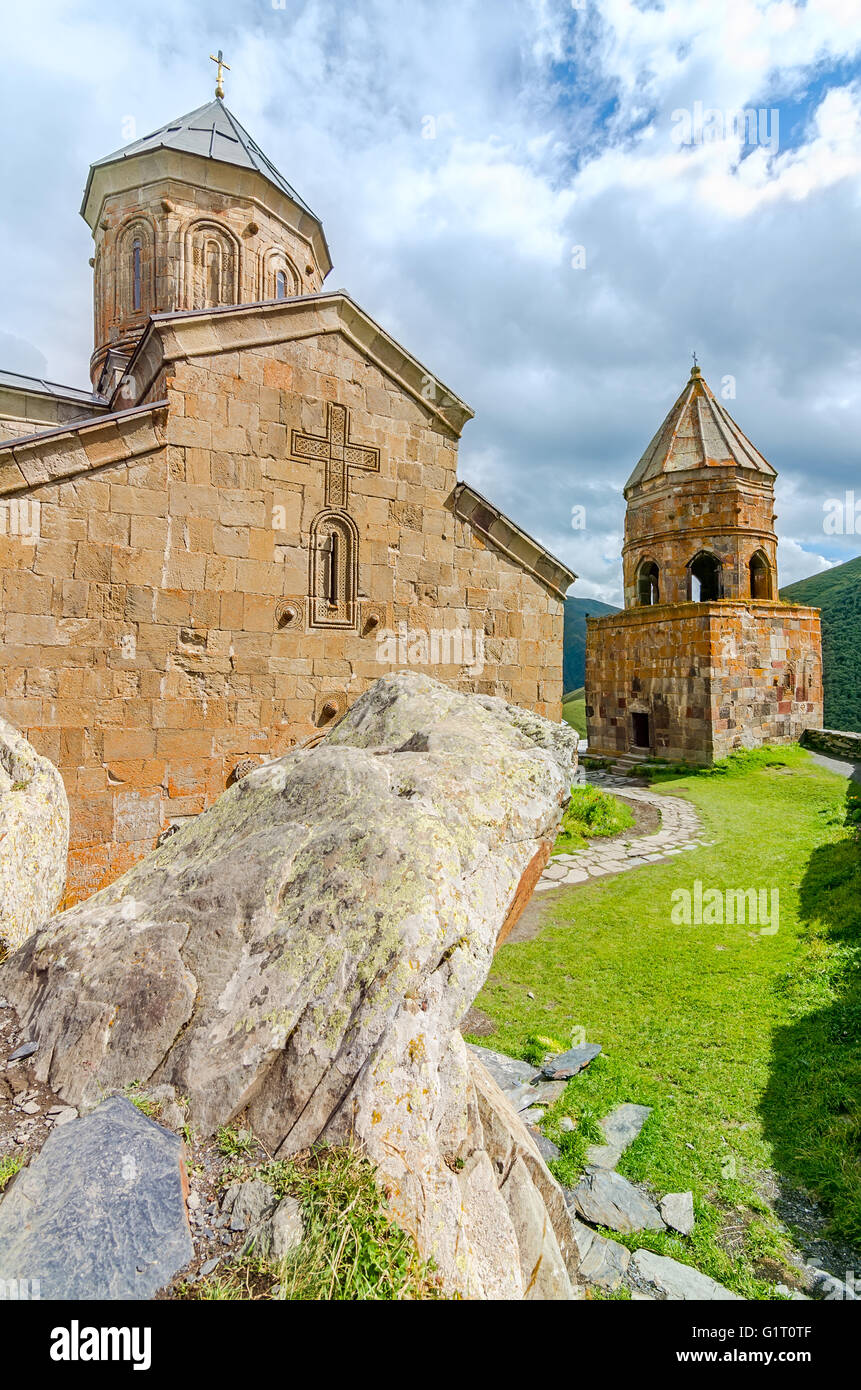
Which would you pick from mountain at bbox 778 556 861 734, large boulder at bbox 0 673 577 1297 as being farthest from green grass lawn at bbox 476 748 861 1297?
mountain at bbox 778 556 861 734

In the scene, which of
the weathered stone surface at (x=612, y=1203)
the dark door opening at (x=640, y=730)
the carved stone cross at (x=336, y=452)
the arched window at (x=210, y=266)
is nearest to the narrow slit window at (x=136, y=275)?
the arched window at (x=210, y=266)

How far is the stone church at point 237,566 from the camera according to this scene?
5.07 metres

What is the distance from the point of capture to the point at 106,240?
10.2 metres

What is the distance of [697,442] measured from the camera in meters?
15.8

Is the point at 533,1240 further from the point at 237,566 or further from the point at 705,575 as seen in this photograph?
the point at 705,575

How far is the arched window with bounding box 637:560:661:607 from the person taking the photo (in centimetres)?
1659

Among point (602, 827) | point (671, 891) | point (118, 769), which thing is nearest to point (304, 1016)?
point (118, 769)

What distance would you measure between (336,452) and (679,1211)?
6.18 m

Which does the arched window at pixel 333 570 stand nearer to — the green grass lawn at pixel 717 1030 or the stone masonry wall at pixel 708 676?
the green grass lawn at pixel 717 1030

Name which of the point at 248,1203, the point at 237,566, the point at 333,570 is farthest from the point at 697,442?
the point at 248,1203

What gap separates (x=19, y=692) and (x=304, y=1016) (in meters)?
4.21

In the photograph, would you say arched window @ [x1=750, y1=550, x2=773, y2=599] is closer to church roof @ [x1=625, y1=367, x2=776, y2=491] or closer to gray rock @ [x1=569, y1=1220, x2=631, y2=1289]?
church roof @ [x1=625, y1=367, x2=776, y2=491]
